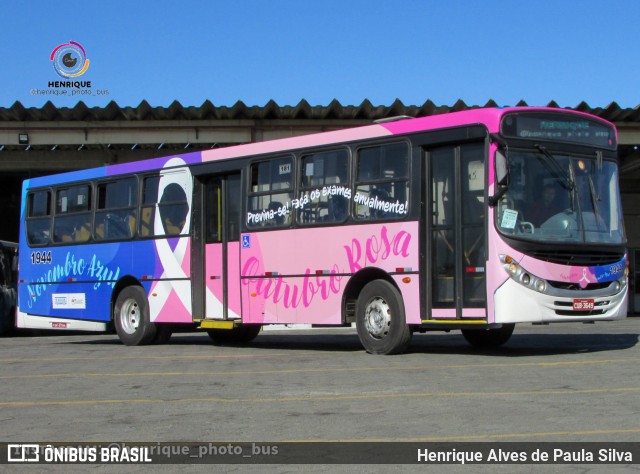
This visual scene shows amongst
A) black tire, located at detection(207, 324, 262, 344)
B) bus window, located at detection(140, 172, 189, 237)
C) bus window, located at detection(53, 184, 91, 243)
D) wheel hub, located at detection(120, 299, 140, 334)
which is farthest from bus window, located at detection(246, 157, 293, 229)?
bus window, located at detection(53, 184, 91, 243)

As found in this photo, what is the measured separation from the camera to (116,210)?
1911 cm

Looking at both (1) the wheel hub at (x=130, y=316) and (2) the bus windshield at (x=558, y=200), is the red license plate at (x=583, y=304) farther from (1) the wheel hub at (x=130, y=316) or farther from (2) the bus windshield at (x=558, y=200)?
(1) the wheel hub at (x=130, y=316)

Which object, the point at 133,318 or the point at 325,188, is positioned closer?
the point at 325,188

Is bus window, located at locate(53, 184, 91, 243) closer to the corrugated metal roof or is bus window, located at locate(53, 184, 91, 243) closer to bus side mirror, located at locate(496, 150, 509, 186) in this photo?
the corrugated metal roof

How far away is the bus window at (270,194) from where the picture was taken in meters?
15.8

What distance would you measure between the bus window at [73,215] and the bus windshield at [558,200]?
9593mm

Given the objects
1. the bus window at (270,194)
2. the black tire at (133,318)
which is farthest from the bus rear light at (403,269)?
the black tire at (133,318)

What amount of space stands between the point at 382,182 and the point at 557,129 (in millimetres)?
2472

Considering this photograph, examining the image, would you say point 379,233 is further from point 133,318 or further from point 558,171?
point 133,318

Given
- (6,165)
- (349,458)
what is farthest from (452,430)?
(6,165)

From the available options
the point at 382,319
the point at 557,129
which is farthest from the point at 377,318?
the point at 557,129

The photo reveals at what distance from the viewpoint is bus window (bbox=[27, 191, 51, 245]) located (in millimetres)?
20734

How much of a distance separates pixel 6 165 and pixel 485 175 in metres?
23.5

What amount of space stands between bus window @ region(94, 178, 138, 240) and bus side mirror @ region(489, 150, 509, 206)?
8115 millimetres
